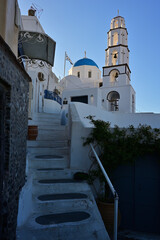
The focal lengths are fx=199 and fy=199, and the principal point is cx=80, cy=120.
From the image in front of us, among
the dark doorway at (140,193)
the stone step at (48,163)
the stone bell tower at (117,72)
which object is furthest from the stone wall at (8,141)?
the stone bell tower at (117,72)

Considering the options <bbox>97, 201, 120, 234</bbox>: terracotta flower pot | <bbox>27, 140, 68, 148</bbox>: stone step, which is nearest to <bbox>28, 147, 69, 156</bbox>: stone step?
<bbox>27, 140, 68, 148</bbox>: stone step

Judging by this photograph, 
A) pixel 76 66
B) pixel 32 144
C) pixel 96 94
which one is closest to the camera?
pixel 32 144

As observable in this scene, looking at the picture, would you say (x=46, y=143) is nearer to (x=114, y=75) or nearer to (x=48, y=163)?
(x=48, y=163)

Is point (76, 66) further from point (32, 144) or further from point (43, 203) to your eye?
point (43, 203)

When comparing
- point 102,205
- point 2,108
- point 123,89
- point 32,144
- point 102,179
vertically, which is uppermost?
point 123,89

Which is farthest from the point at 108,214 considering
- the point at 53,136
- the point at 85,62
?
the point at 85,62

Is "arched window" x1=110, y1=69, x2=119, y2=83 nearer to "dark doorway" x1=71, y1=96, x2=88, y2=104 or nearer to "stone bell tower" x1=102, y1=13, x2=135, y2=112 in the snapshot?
"stone bell tower" x1=102, y1=13, x2=135, y2=112

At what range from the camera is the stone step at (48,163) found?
5.64m

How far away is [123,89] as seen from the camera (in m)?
21.7

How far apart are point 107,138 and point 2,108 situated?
3112 millimetres

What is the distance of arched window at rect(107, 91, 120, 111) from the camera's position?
72.5 feet

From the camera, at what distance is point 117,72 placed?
23219 mm

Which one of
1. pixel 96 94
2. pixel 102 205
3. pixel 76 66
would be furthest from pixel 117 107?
pixel 102 205

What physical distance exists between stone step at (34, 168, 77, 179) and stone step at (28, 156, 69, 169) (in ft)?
1.18
